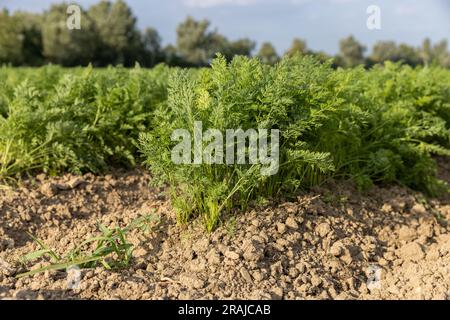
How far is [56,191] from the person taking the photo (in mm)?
4441

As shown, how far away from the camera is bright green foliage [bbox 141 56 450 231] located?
3463mm

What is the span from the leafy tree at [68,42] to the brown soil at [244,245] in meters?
28.8

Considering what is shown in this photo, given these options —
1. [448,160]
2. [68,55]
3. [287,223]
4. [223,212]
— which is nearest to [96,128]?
[223,212]

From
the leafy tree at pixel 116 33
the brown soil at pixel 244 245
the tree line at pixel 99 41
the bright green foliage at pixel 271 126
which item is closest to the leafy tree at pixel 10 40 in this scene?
the tree line at pixel 99 41

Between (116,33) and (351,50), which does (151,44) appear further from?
(351,50)

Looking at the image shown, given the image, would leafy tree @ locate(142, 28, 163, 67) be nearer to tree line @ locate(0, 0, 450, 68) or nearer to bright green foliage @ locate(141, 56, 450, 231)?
tree line @ locate(0, 0, 450, 68)

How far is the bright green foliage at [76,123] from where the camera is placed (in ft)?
14.9

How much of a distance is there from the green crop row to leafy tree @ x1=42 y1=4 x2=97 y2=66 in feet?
88.6

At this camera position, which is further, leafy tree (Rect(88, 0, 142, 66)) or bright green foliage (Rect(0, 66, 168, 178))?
leafy tree (Rect(88, 0, 142, 66))

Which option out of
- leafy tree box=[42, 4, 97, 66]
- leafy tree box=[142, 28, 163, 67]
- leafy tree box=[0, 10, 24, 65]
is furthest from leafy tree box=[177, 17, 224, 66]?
leafy tree box=[0, 10, 24, 65]

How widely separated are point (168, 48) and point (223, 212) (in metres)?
35.9

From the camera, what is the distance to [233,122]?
11.3ft

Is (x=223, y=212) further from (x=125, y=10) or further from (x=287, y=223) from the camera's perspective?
(x=125, y=10)

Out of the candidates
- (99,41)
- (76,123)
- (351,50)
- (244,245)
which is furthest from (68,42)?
(244,245)
